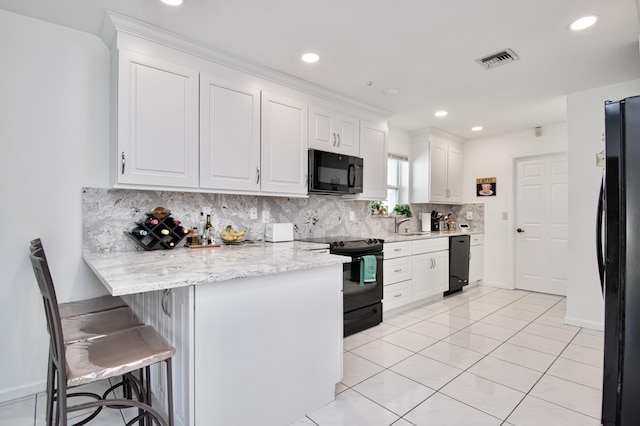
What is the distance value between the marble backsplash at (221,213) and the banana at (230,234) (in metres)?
0.11

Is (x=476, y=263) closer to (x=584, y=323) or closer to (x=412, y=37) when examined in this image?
(x=584, y=323)

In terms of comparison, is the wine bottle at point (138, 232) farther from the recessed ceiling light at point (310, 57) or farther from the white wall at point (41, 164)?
the recessed ceiling light at point (310, 57)

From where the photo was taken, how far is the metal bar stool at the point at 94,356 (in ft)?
3.87

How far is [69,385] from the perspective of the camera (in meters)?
1.16

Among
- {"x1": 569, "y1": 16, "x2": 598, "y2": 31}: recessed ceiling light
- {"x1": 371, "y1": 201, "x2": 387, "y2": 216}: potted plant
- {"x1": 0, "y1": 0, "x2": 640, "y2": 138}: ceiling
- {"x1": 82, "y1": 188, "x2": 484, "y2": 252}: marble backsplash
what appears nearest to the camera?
{"x1": 0, "y1": 0, "x2": 640, "y2": 138}: ceiling

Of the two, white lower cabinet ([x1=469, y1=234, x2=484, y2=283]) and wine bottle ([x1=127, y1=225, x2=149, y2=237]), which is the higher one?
wine bottle ([x1=127, y1=225, x2=149, y2=237])

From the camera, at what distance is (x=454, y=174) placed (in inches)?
213

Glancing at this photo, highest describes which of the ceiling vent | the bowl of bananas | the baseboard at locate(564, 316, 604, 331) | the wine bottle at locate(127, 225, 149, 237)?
the ceiling vent

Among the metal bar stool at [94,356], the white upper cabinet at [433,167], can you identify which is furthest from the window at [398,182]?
the metal bar stool at [94,356]

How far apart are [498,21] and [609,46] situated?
42.7 inches

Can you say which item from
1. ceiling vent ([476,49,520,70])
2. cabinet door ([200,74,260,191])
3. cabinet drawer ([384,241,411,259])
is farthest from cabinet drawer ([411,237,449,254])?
cabinet door ([200,74,260,191])

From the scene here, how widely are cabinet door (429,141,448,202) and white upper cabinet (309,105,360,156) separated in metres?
1.74

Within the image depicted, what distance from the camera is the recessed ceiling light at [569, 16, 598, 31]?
7.06 feet

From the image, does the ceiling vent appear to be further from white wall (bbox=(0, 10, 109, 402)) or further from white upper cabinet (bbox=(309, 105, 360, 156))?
white wall (bbox=(0, 10, 109, 402))
